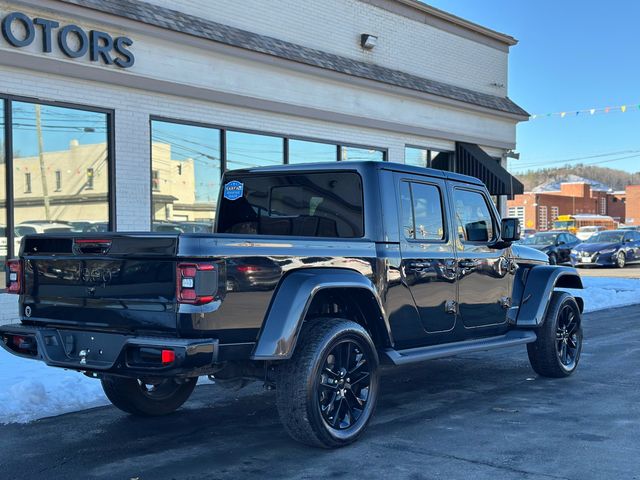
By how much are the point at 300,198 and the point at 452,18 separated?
13.4 metres

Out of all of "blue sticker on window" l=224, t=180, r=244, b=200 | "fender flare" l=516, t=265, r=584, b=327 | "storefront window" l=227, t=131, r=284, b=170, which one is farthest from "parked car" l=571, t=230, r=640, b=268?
"blue sticker on window" l=224, t=180, r=244, b=200

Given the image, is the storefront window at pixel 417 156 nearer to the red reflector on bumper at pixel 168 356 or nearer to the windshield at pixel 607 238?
the red reflector on bumper at pixel 168 356

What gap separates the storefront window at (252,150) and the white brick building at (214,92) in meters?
0.02

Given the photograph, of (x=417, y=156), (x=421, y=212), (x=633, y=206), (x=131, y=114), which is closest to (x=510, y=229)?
(x=421, y=212)

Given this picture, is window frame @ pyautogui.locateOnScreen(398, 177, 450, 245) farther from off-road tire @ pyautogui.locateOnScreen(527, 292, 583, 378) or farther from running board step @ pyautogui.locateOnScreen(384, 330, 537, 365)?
off-road tire @ pyautogui.locateOnScreen(527, 292, 583, 378)

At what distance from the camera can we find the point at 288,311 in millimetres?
4801

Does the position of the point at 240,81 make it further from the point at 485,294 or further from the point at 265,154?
the point at 485,294

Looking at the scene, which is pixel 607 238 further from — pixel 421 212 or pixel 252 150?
pixel 421 212

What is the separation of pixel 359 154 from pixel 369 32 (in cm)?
272

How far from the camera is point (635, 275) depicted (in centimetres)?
2330

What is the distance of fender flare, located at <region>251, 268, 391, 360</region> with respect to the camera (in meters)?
4.71

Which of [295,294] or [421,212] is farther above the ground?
[421,212]

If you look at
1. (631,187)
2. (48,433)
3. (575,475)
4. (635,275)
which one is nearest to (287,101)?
(48,433)

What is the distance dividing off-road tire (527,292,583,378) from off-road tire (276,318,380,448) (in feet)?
9.64
